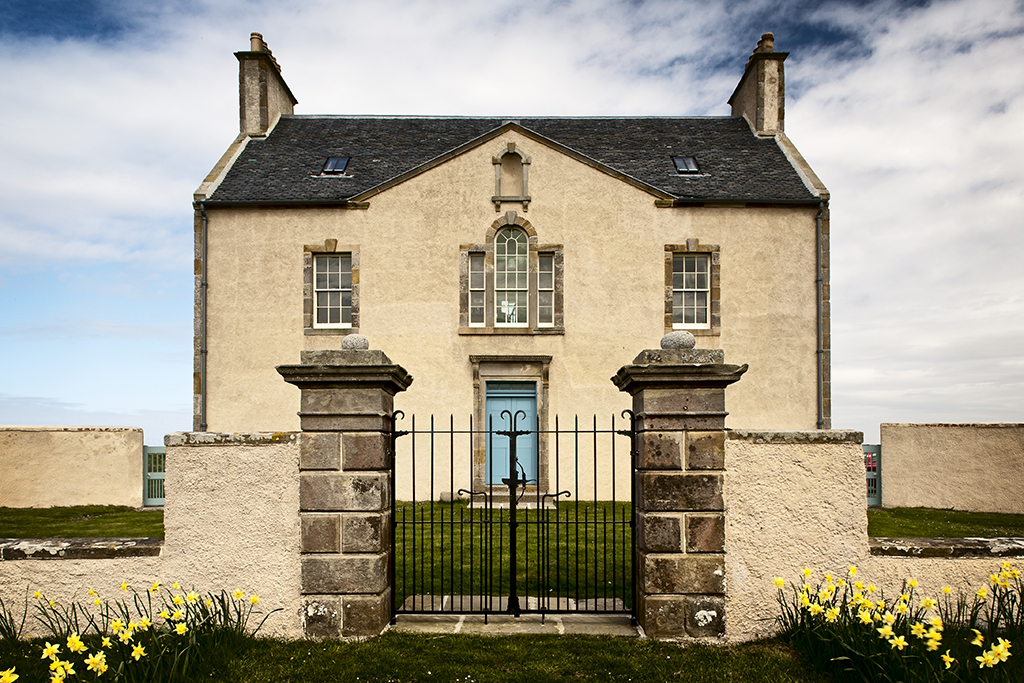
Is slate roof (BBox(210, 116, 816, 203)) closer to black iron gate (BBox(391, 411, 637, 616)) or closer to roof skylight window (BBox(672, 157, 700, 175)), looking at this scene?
roof skylight window (BBox(672, 157, 700, 175))

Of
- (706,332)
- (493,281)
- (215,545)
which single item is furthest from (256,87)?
(215,545)

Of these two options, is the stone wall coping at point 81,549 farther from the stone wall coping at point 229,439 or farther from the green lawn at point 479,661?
the stone wall coping at point 229,439

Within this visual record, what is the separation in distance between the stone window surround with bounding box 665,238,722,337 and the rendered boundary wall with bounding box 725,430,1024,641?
9250 millimetres

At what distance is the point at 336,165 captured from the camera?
1616 cm

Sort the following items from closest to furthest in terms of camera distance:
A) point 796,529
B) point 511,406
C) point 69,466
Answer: point 796,529
point 511,406
point 69,466

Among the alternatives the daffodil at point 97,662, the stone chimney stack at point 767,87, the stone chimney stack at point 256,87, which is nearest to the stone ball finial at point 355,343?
the daffodil at point 97,662

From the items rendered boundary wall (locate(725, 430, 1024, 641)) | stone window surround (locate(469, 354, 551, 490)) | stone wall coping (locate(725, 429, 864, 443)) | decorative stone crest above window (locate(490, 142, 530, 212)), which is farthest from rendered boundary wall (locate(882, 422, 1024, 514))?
stone wall coping (locate(725, 429, 864, 443))

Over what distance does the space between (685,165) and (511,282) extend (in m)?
5.42

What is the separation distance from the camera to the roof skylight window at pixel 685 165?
52.3 ft

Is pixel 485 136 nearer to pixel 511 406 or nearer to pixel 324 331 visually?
pixel 324 331

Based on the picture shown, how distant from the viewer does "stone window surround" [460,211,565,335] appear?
47.0 ft

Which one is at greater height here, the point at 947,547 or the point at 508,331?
the point at 508,331

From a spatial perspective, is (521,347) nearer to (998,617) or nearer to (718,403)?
(718,403)

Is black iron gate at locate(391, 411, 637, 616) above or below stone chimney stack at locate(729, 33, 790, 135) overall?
below
